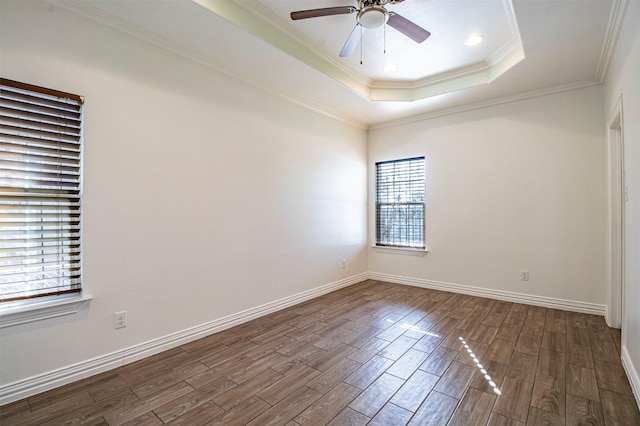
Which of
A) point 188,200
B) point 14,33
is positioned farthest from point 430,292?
point 14,33

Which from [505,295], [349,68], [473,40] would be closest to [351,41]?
[349,68]

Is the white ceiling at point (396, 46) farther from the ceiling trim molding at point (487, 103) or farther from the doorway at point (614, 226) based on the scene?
the doorway at point (614, 226)

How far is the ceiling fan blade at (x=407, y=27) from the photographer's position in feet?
7.30

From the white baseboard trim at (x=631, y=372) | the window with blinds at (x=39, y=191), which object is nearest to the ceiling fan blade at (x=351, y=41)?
the window with blinds at (x=39, y=191)

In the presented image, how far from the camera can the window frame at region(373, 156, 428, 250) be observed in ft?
15.5

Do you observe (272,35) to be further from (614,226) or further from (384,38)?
(614,226)

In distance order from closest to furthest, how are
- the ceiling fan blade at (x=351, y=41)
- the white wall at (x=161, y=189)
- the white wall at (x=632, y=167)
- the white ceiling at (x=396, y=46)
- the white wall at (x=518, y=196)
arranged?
the white wall at (x=632, y=167)
the white wall at (x=161, y=189)
the white ceiling at (x=396, y=46)
the ceiling fan blade at (x=351, y=41)
the white wall at (x=518, y=196)

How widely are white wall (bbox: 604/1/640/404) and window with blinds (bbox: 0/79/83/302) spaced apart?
373 cm

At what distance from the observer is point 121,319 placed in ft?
7.76

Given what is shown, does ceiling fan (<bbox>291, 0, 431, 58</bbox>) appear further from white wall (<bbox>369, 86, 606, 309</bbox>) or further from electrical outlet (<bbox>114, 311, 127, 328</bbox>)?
electrical outlet (<bbox>114, 311, 127, 328</bbox>)

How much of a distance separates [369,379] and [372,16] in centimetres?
263

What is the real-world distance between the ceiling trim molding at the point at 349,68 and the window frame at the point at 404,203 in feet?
3.69

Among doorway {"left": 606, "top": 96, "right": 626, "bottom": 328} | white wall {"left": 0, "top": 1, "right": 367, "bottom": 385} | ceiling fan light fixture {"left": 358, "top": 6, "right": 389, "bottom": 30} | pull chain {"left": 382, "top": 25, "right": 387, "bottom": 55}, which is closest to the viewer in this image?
white wall {"left": 0, "top": 1, "right": 367, "bottom": 385}

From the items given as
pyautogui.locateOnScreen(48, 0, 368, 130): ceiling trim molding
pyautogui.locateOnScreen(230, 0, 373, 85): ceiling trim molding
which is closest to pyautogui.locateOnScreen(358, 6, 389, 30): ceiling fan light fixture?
pyautogui.locateOnScreen(230, 0, 373, 85): ceiling trim molding
